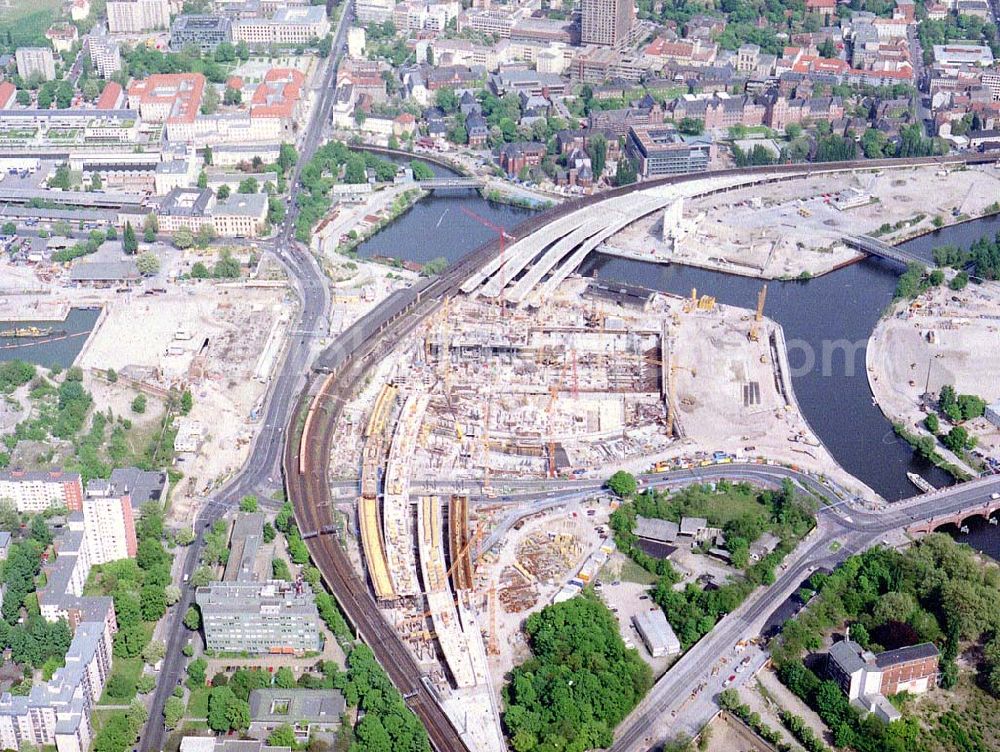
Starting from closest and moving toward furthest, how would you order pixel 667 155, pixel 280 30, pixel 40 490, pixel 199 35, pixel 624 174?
1. pixel 40 490
2. pixel 624 174
3. pixel 667 155
4. pixel 199 35
5. pixel 280 30

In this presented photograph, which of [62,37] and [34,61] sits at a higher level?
[62,37]

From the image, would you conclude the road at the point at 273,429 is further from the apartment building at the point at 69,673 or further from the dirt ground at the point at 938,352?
the dirt ground at the point at 938,352

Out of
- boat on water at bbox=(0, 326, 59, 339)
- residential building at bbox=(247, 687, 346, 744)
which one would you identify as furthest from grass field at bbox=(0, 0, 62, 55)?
residential building at bbox=(247, 687, 346, 744)

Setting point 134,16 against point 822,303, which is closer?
point 822,303

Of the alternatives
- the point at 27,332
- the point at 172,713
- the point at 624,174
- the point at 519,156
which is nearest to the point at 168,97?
the point at 519,156

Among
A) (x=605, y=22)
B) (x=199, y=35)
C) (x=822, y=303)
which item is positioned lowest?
(x=822, y=303)

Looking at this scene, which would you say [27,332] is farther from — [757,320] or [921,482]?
[921,482]

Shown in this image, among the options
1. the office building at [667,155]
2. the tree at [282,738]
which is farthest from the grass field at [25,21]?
the tree at [282,738]

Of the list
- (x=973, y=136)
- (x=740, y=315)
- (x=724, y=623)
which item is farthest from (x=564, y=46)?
(x=724, y=623)
